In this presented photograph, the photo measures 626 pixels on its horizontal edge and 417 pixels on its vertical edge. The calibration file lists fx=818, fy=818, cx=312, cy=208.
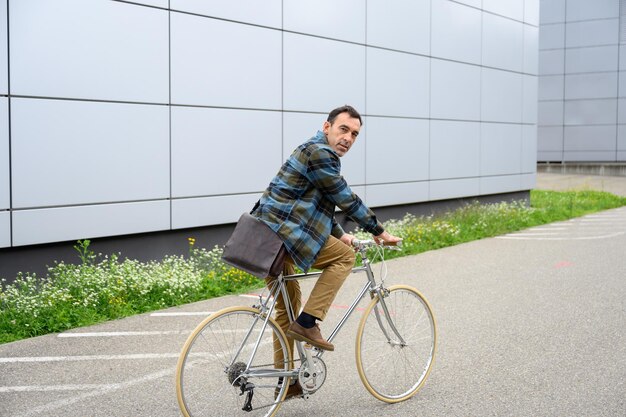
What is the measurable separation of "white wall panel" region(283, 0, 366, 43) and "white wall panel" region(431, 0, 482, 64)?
256 cm

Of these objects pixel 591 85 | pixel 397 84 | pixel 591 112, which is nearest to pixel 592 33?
pixel 591 85

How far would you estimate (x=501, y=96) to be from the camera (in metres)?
17.9

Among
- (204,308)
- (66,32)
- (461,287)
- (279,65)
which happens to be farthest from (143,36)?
(461,287)

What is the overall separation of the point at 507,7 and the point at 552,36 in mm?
17561

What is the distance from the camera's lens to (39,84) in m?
8.54

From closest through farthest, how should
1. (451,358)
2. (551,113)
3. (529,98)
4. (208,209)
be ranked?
(451,358), (208,209), (529,98), (551,113)

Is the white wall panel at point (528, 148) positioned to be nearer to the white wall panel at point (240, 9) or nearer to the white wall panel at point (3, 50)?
the white wall panel at point (240, 9)

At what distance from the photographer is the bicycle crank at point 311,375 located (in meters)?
4.62

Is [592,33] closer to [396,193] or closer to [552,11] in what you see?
[552,11]

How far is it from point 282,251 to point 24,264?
4.95m

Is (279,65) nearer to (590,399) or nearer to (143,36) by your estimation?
(143,36)

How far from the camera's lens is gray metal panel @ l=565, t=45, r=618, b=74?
109ft

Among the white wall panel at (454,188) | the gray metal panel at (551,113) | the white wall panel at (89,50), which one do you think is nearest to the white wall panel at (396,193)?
the white wall panel at (454,188)

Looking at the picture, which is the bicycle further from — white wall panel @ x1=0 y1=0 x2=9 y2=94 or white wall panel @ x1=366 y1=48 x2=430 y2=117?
white wall panel @ x1=366 y1=48 x2=430 y2=117
